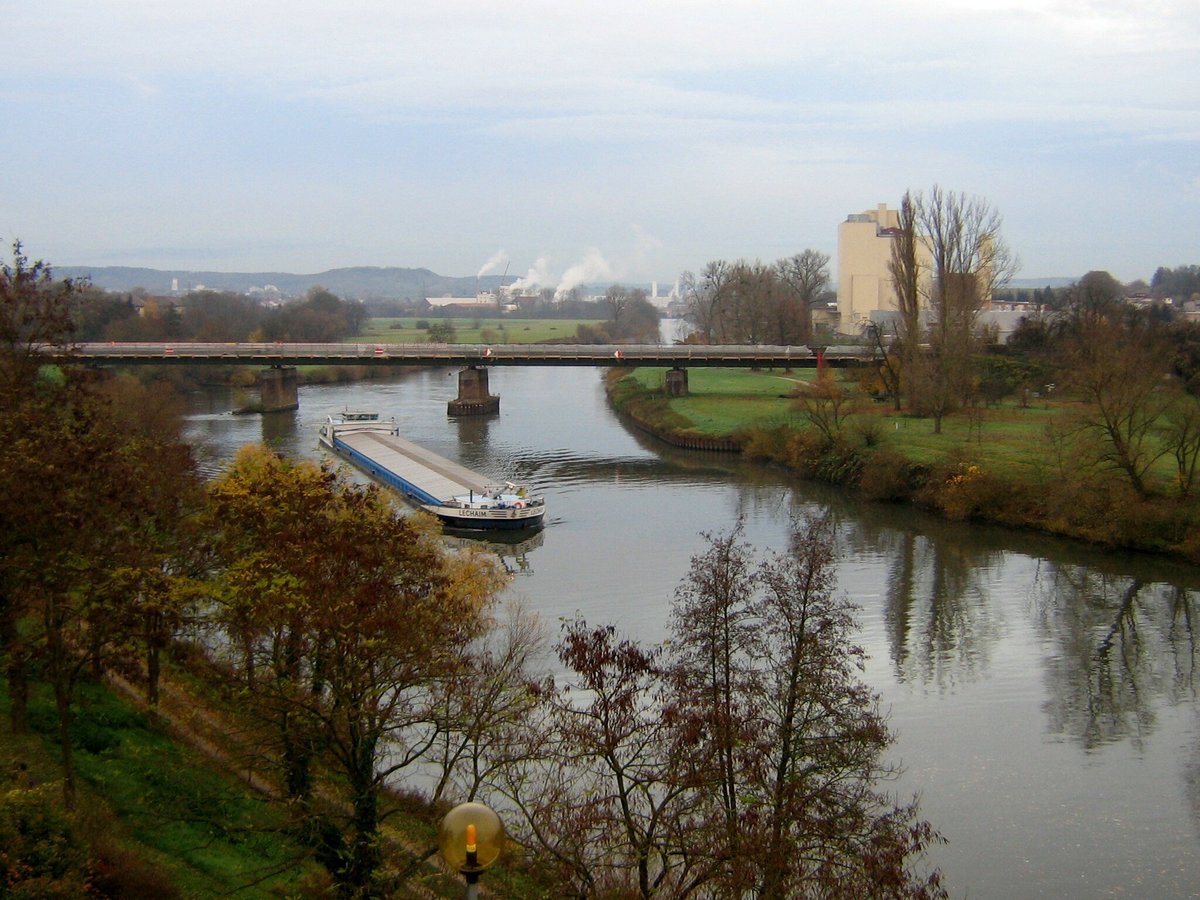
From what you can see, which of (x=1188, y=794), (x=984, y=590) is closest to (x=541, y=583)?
(x=984, y=590)

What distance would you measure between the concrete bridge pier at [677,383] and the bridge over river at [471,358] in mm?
52

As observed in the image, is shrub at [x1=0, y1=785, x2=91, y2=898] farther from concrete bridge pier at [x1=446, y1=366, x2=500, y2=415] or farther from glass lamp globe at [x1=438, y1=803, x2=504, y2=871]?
concrete bridge pier at [x1=446, y1=366, x2=500, y2=415]

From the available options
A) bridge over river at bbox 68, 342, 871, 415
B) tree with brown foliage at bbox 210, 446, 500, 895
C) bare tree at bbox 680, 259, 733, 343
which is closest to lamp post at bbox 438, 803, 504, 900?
tree with brown foliage at bbox 210, 446, 500, 895

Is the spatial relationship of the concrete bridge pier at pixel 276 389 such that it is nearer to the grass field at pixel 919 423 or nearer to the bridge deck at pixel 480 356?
the bridge deck at pixel 480 356

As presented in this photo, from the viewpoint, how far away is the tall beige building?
109312 mm

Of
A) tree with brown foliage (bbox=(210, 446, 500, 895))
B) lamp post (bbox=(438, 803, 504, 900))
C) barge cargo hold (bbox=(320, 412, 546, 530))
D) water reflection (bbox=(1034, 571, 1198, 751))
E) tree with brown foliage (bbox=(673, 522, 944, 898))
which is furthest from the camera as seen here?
barge cargo hold (bbox=(320, 412, 546, 530))

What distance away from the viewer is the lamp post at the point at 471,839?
17.6ft

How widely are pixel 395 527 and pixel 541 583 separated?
1528 cm

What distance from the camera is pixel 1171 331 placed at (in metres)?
53.4

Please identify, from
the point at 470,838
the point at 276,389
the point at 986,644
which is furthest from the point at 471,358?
the point at 470,838

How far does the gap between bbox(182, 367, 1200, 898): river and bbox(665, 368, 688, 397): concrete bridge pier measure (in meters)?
17.2

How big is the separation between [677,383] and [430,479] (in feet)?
88.4

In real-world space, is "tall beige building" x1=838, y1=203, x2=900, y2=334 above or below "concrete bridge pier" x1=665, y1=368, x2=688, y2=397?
above

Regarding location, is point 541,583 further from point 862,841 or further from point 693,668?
point 862,841
